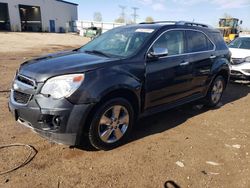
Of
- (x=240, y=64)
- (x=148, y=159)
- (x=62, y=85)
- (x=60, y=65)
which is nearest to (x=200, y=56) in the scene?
(x=148, y=159)

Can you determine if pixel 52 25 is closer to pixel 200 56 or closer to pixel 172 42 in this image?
pixel 200 56

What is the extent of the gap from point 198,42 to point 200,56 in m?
0.32

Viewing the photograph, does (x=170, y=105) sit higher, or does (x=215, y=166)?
(x=170, y=105)

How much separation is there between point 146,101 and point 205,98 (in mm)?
2285

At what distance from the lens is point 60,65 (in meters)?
3.60

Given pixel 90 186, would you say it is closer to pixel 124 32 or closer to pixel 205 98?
pixel 124 32

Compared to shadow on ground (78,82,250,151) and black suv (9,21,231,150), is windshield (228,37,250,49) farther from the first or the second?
black suv (9,21,231,150)

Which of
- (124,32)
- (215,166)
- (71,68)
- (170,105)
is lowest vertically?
(215,166)

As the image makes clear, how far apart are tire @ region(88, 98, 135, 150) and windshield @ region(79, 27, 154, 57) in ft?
2.83

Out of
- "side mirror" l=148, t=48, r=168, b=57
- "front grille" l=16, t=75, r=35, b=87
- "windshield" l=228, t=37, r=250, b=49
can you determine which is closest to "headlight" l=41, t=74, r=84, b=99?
"front grille" l=16, t=75, r=35, b=87

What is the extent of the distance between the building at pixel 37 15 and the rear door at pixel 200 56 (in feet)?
135

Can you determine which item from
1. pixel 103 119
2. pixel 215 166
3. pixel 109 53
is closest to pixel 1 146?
pixel 103 119

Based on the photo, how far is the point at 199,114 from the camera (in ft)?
18.8

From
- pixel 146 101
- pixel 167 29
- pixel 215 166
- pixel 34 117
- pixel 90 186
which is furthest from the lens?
pixel 167 29
